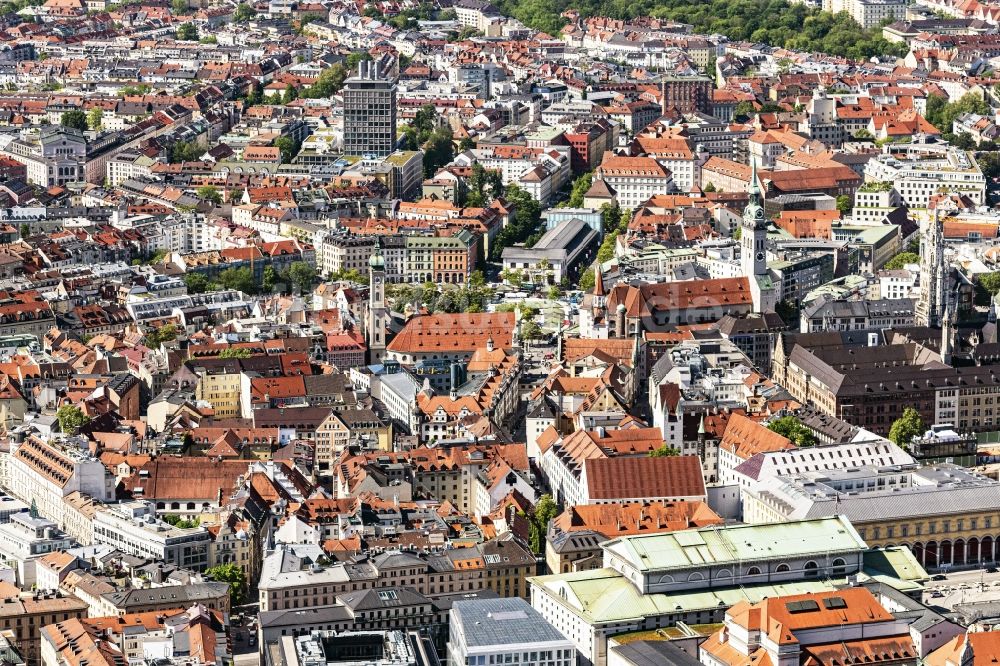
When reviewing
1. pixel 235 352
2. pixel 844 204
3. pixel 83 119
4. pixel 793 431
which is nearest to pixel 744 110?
pixel 844 204

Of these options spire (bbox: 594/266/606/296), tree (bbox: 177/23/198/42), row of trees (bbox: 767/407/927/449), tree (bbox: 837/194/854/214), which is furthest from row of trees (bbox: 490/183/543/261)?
tree (bbox: 177/23/198/42)

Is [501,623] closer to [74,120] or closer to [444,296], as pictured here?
[444,296]

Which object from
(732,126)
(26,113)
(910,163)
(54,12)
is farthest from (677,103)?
(54,12)

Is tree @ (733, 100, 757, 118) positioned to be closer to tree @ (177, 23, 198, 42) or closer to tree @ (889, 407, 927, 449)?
tree @ (177, 23, 198, 42)

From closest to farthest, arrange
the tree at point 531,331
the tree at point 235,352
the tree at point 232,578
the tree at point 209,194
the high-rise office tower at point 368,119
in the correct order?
1. the tree at point 232,578
2. the tree at point 235,352
3. the tree at point 531,331
4. the tree at point 209,194
5. the high-rise office tower at point 368,119

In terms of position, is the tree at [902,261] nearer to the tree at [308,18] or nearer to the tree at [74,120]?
the tree at [74,120]

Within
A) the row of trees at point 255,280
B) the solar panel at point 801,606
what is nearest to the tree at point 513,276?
the row of trees at point 255,280

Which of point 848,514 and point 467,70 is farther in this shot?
point 467,70

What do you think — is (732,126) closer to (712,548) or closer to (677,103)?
(677,103)
